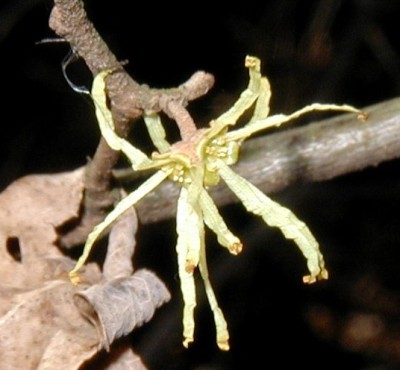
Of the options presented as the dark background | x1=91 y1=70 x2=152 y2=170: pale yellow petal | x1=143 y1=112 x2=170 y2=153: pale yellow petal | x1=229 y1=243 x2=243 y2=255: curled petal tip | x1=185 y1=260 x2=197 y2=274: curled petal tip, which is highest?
x1=91 y1=70 x2=152 y2=170: pale yellow petal

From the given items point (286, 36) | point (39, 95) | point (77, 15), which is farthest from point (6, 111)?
point (77, 15)

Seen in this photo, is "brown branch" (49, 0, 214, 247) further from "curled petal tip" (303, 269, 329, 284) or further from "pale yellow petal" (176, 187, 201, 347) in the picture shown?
"curled petal tip" (303, 269, 329, 284)

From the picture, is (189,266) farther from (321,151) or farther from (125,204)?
(321,151)

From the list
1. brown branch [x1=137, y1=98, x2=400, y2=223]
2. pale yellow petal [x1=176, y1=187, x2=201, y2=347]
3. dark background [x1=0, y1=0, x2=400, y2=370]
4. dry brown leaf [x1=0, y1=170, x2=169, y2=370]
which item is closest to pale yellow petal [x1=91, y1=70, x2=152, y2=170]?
pale yellow petal [x1=176, y1=187, x2=201, y2=347]

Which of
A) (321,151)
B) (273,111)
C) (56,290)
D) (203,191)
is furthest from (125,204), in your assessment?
(273,111)

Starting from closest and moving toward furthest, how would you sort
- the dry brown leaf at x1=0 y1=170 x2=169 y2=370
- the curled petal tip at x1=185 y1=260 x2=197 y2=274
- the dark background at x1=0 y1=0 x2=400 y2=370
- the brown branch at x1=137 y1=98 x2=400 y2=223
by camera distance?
the curled petal tip at x1=185 y1=260 x2=197 y2=274 → the dry brown leaf at x1=0 y1=170 x2=169 y2=370 → the brown branch at x1=137 y1=98 x2=400 y2=223 → the dark background at x1=0 y1=0 x2=400 y2=370

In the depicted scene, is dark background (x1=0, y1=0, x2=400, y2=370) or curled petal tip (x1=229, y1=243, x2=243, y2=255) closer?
curled petal tip (x1=229, y1=243, x2=243, y2=255)

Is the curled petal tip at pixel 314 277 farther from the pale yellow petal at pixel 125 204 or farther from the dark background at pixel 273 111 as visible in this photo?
the dark background at pixel 273 111
